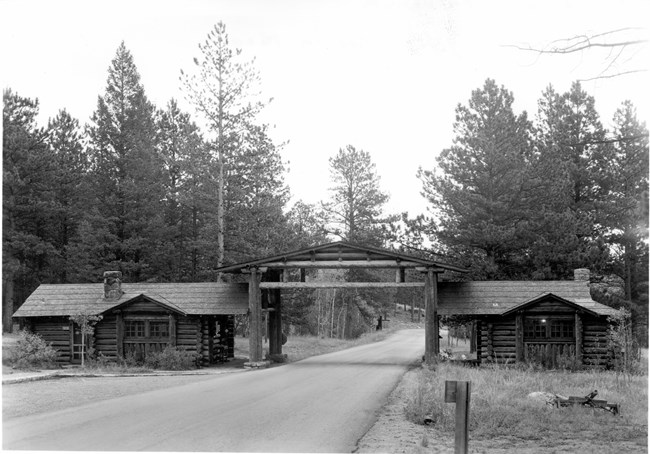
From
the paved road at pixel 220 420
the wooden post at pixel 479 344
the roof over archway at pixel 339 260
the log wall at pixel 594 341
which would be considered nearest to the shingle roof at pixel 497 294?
the log wall at pixel 594 341

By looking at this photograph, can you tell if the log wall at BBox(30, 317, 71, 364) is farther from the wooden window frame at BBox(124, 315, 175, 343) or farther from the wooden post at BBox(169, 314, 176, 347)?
the wooden post at BBox(169, 314, 176, 347)

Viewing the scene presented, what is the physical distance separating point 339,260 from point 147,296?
26.0ft

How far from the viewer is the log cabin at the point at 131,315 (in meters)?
26.3

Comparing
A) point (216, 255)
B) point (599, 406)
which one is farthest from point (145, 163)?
point (599, 406)

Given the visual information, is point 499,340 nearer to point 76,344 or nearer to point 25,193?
point 76,344

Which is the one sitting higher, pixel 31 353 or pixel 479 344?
Result: pixel 479 344

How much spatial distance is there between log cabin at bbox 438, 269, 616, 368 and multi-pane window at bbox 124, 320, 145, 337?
12.4 meters

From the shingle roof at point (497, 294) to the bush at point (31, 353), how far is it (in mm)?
15889

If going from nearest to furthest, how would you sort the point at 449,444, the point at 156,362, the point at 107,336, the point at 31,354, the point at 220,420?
the point at 449,444 → the point at 220,420 → the point at 156,362 → the point at 31,354 → the point at 107,336

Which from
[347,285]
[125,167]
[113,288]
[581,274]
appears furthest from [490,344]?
[125,167]

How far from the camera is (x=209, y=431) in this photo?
1188 cm

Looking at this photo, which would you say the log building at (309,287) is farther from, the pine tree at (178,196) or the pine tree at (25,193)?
the pine tree at (25,193)

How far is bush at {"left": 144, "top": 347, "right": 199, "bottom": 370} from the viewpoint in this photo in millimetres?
25266

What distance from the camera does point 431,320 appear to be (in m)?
25.4
